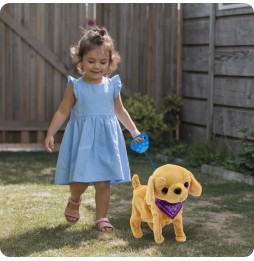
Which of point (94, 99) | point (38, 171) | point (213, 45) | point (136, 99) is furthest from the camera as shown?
point (136, 99)

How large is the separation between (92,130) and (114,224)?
2.01ft

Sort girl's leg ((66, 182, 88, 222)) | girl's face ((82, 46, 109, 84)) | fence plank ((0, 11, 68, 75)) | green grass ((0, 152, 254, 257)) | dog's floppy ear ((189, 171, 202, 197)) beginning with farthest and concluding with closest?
1. fence plank ((0, 11, 68, 75))
2. girl's leg ((66, 182, 88, 222))
3. girl's face ((82, 46, 109, 84))
4. dog's floppy ear ((189, 171, 202, 197))
5. green grass ((0, 152, 254, 257))

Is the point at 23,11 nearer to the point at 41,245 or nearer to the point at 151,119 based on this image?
the point at 151,119

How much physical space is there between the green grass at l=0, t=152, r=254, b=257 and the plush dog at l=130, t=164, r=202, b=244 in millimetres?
80

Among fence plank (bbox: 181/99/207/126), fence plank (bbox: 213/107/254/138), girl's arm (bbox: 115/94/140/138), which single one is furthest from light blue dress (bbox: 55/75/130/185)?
fence plank (bbox: 181/99/207/126)

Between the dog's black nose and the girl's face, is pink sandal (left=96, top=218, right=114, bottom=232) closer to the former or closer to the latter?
the dog's black nose

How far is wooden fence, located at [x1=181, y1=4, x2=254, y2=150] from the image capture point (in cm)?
575

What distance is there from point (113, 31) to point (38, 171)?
7.39ft

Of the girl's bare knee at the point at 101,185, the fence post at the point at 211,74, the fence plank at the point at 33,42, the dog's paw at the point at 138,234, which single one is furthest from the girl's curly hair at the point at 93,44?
the fence plank at the point at 33,42

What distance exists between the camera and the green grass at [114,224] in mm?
3152

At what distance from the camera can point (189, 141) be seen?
694cm

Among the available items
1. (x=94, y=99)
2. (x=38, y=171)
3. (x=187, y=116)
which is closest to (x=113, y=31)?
(x=187, y=116)
